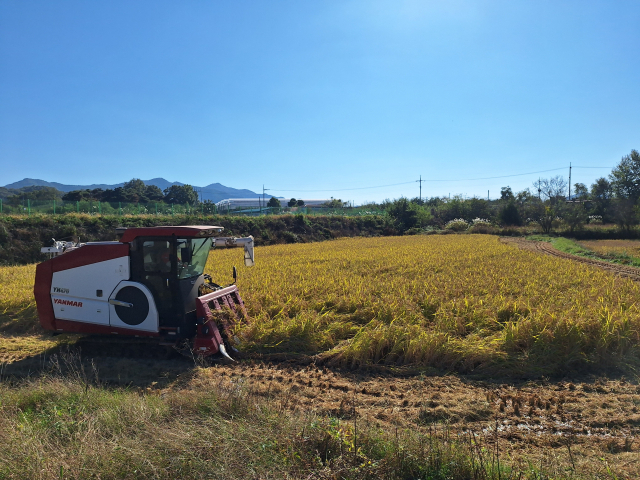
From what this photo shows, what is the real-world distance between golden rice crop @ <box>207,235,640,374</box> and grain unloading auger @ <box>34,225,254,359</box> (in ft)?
2.92

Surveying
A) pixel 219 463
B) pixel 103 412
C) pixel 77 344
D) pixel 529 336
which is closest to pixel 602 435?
pixel 529 336

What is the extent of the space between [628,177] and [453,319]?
53.4 m

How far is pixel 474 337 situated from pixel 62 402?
6.23 m

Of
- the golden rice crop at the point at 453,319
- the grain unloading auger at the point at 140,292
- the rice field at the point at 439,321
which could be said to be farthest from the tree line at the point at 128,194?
the golden rice crop at the point at 453,319

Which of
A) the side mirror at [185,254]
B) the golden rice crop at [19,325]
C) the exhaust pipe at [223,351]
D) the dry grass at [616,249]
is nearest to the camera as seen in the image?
the exhaust pipe at [223,351]

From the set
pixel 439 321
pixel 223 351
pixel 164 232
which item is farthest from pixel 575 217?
pixel 164 232

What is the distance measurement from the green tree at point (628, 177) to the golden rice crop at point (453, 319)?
46.0 meters

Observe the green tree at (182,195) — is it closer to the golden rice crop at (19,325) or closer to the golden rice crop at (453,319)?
the golden rice crop at (19,325)

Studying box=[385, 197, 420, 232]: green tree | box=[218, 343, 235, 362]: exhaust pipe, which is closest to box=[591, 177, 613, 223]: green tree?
box=[385, 197, 420, 232]: green tree

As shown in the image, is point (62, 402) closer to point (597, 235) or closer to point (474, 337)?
point (474, 337)

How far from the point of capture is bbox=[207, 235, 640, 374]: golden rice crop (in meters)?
6.44

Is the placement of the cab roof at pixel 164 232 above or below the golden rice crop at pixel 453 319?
above

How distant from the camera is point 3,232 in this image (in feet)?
73.0

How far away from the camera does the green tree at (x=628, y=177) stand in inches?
1832
